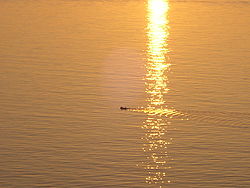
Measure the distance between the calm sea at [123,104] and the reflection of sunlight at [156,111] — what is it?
51mm

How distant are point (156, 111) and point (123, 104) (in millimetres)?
1595

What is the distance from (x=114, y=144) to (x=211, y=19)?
3571cm

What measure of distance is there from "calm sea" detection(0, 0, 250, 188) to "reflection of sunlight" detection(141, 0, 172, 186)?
2.0 inches

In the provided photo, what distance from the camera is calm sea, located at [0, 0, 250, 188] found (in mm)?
27156

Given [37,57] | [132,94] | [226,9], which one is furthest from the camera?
[226,9]

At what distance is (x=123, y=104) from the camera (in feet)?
117

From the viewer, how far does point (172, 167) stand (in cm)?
2764

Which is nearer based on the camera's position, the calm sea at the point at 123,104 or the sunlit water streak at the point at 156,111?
the calm sea at the point at 123,104

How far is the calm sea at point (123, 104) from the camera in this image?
1069 inches

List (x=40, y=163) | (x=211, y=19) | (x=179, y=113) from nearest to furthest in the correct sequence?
(x=40, y=163)
(x=179, y=113)
(x=211, y=19)

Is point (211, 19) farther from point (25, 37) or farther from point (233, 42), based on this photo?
point (25, 37)

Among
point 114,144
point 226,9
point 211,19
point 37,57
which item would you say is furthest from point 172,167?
point 226,9

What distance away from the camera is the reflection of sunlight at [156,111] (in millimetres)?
27703

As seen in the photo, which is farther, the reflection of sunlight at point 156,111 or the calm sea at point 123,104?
the reflection of sunlight at point 156,111
